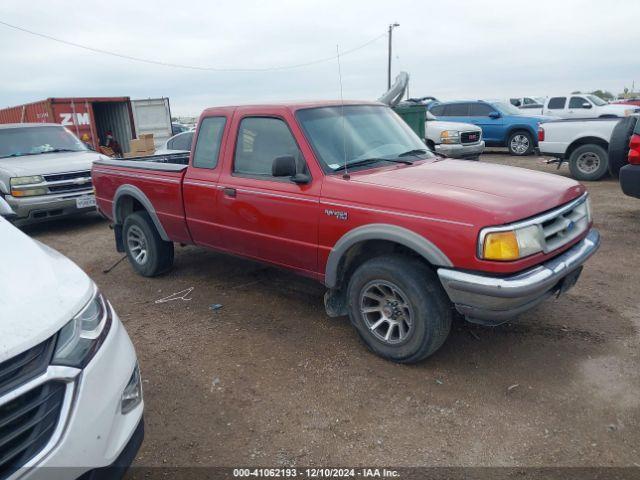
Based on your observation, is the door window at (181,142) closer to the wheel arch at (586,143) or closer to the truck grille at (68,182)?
the truck grille at (68,182)

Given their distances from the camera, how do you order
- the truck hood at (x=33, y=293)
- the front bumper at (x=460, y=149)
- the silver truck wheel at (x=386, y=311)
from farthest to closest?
1. the front bumper at (x=460, y=149)
2. the silver truck wheel at (x=386, y=311)
3. the truck hood at (x=33, y=293)

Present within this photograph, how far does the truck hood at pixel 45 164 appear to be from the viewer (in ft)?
25.6

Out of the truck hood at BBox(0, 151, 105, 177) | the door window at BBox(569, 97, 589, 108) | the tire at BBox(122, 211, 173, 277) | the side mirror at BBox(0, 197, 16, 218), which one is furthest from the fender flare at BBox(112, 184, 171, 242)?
the door window at BBox(569, 97, 589, 108)

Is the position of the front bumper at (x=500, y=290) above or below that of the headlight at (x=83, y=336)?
below

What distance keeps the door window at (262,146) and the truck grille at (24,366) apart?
238 centimetres

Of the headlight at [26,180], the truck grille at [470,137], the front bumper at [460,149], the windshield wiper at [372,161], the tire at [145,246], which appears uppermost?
the windshield wiper at [372,161]

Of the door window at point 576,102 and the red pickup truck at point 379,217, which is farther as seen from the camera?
the door window at point 576,102

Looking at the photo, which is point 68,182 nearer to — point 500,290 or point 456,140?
point 500,290

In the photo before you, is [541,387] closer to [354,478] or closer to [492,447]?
[492,447]

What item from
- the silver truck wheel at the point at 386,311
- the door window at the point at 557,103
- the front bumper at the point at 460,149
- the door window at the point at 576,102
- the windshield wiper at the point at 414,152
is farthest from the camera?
the door window at the point at 557,103

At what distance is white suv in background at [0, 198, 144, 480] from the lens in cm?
172

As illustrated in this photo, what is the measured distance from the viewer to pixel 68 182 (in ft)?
26.4

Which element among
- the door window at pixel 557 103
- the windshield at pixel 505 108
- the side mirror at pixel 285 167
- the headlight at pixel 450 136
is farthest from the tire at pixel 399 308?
the door window at pixel 557 103

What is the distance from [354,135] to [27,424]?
3102 mm
